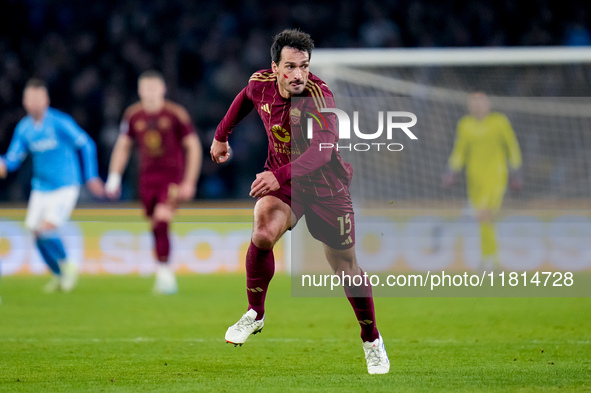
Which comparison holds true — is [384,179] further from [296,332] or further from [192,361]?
[192,361]

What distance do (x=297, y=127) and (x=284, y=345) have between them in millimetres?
2077

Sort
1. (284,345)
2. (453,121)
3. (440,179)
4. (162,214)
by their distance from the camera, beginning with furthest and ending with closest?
(453,121) < (440,179) < (162,214) < (284,345)

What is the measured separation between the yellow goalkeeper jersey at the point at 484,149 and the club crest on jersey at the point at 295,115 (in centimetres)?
711

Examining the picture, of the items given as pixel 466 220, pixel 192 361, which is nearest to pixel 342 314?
pixel 192 361

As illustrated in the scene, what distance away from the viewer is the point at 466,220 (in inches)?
488

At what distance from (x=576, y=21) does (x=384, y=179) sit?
6931 mm

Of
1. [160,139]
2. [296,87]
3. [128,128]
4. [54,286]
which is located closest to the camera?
[296,87]

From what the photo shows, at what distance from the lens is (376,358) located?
16.4 feet

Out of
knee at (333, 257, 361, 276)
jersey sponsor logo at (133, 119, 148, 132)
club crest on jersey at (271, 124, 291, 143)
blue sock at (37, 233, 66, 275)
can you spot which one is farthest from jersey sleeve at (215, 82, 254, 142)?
blue sock at (37, 233, 66, 275)

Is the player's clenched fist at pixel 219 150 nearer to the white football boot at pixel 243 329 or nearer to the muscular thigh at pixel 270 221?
the muscular thigh at pixel 270 221

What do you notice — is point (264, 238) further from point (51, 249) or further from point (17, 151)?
point (17, 151)

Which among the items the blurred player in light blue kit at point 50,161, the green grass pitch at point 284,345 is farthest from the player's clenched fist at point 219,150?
the blurred player in light blue kit at point 50,161

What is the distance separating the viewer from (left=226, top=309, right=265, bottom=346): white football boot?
16.4ft

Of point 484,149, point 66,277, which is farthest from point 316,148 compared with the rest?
point 484,149
